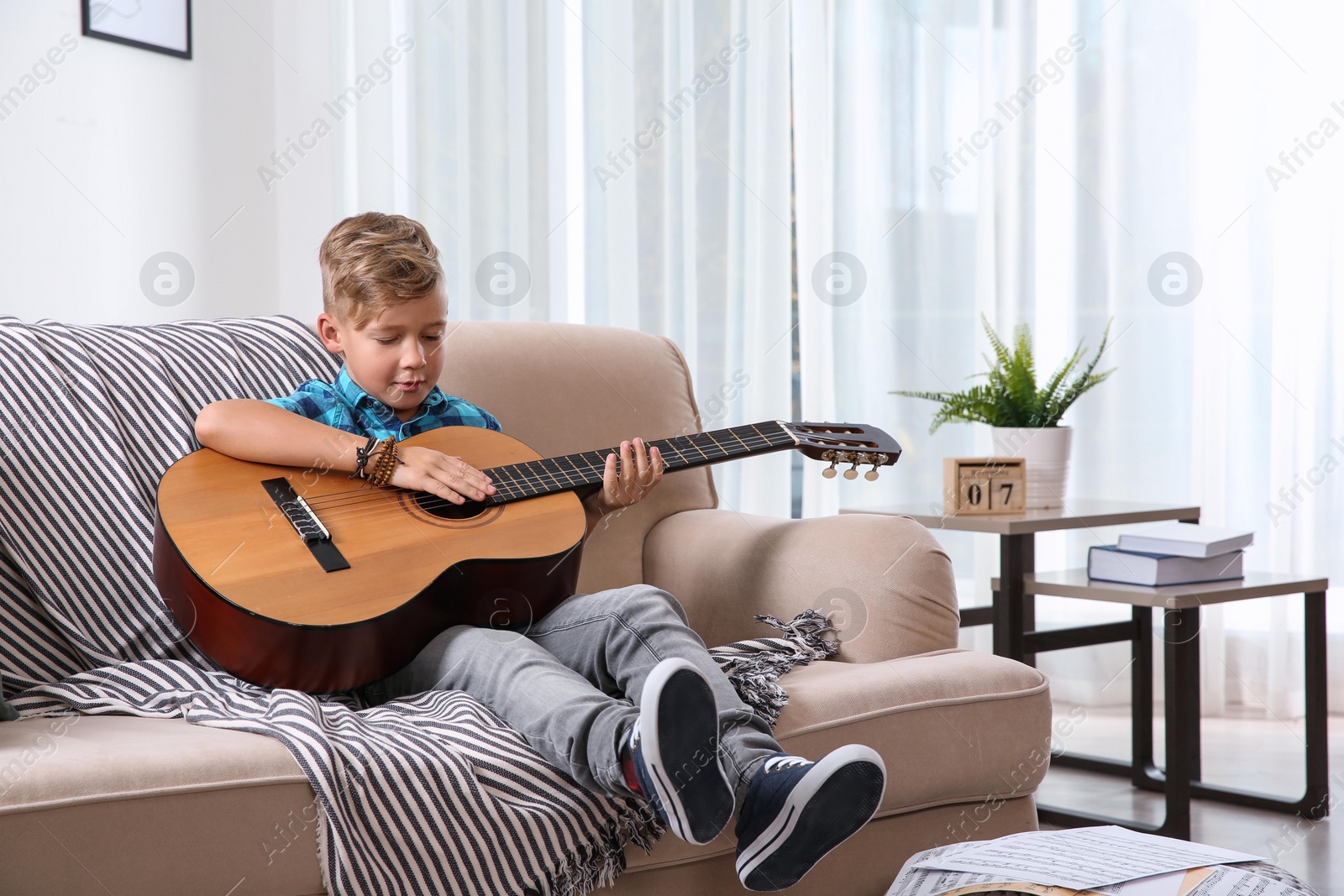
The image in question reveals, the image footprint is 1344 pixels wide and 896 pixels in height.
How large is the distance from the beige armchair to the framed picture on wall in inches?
47.6

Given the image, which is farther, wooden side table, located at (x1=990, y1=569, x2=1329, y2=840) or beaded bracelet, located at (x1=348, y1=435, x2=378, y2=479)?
wooden side table, located at (x1=990, y1=569, x2=1329, y2=840)

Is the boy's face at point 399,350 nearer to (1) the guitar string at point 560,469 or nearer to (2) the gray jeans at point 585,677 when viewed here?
(1) the guitar string at point 560,469

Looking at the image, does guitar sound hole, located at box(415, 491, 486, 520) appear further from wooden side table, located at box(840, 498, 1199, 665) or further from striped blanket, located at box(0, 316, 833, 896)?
wooden side table, located at box(840, 498, 1199, 665)

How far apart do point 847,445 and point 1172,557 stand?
69 cm

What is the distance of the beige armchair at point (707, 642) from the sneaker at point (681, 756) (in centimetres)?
17

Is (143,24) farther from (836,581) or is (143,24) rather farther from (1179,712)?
(1179,712)

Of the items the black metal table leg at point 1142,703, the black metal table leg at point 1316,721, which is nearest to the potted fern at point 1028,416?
the black metal table leg at point 1142,703

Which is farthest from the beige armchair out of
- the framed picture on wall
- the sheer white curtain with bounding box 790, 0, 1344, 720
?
the framed picture on wall

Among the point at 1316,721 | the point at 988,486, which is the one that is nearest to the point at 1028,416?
the point at 988,486

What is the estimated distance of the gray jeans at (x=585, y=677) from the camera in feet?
3.47

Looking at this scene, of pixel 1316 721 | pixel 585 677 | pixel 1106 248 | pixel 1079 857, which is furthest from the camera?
pixel 1106 248

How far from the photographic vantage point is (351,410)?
1.49 m

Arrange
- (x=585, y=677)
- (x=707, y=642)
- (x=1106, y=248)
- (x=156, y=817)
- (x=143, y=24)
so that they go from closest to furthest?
(x=156, y=817) → (x=585, y=677) → (x=707, y=642) → (x=143, y=24) → (x=1106, y=248)

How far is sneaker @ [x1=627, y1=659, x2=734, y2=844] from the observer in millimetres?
977
